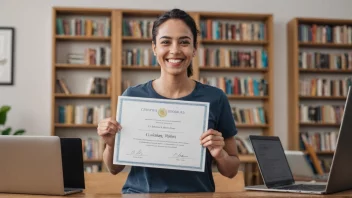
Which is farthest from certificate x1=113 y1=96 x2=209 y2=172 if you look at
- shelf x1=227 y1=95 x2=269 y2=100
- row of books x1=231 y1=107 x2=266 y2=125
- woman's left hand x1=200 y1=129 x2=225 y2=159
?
row of books x1=231 y1=107 x2=266 y2=125

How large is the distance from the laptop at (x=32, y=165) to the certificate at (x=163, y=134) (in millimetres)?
242

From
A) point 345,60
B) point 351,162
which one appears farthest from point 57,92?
point 351,162

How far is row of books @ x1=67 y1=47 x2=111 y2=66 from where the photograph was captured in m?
5.93

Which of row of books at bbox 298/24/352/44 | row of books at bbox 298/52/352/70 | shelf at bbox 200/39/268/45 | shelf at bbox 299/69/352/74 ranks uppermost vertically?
row of books at bbox 298/24/352/44

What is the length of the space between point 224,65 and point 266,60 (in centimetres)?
51

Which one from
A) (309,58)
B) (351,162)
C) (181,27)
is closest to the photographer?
(351,162)

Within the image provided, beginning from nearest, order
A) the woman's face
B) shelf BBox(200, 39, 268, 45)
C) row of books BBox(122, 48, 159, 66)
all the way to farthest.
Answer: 1. the woman's face
2. row of books BBox(122, 48, 159, 66)
3. shelf BBox(200, 39, 268, 45)

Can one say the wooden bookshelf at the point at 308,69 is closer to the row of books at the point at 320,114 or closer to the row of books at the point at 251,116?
the row of books at the point at 320,114

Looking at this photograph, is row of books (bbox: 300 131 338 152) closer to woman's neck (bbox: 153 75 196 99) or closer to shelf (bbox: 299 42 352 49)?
shelf (bbox: 299 42 352 49)

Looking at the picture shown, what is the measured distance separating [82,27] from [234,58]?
5.99 ft

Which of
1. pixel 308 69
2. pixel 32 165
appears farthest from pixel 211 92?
pixel 308 69

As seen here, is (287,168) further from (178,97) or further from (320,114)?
(320,114)

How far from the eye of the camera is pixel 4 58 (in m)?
6.02

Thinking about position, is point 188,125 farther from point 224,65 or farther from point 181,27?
point 224,65
